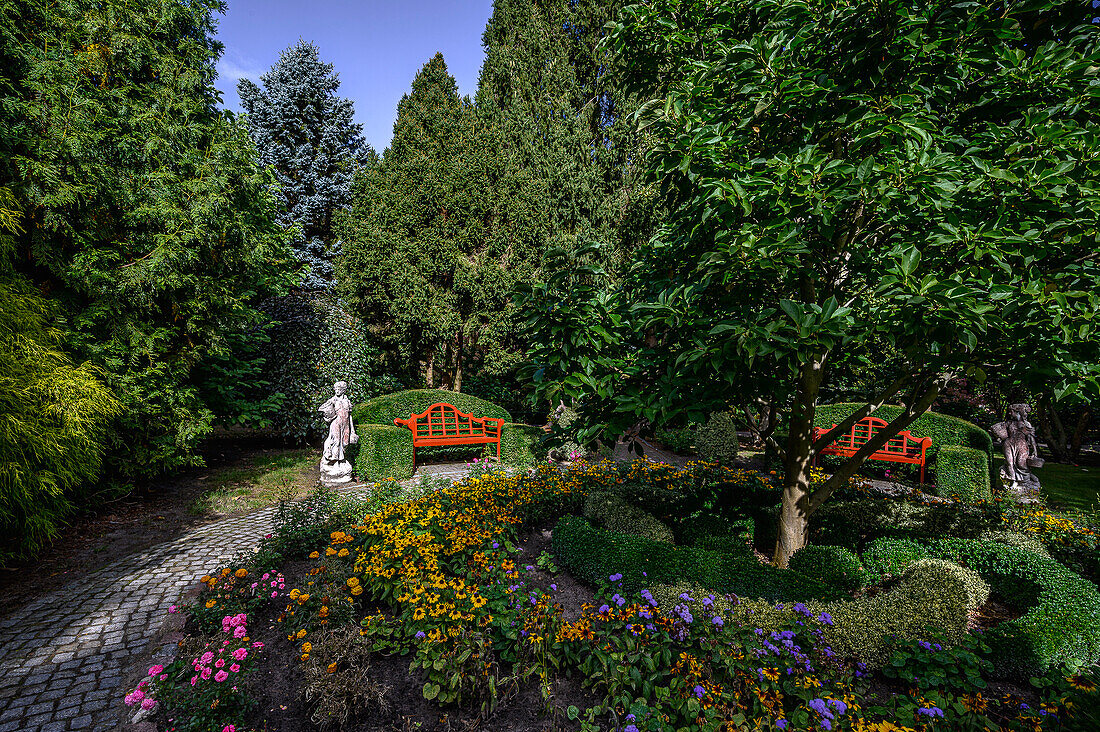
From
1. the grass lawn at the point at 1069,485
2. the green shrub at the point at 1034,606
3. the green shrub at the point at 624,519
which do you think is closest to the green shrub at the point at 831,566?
the green shrub at the point at 1034,606

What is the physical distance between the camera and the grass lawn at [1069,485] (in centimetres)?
823

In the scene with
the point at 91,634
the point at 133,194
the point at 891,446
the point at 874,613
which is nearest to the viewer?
the point at 874,613

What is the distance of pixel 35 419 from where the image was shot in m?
5.04

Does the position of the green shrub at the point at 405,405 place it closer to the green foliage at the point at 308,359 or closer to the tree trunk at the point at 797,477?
the green foliage at the point at 308,359


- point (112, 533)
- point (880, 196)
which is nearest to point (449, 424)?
point (112, 533)

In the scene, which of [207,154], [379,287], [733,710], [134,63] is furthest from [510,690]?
[379,287]

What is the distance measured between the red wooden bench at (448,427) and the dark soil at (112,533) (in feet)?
12.2

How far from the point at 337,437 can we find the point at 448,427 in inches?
93.6

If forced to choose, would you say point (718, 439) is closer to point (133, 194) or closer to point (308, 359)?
point (308, 359)

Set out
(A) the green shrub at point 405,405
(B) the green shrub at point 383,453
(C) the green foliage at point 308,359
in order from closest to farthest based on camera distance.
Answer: (B) the green shrub at point 383,453 < (A) the green shrub at point 405,405 < (C) the green foliage at point 308,359

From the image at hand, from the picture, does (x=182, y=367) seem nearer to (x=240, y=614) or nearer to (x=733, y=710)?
(x=240, y=614)

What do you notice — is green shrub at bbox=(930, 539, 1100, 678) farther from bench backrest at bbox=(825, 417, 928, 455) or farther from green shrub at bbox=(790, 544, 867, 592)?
bench backrest at bbox=(825, 417, 928, 455)

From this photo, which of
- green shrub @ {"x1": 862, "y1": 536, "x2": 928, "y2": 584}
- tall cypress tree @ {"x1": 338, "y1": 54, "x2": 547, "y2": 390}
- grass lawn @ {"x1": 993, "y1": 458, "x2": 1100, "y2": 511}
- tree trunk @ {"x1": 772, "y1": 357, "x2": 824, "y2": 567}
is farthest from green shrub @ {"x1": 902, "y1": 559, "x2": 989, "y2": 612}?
tall cypress tree @ {"x1": 338, "y1": 54, "x2": 547, "y2": 390}

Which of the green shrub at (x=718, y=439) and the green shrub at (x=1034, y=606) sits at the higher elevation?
the green shrub at (x=718, y=439)
